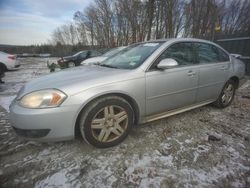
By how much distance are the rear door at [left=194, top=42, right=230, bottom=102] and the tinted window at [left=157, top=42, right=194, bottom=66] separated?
161mm

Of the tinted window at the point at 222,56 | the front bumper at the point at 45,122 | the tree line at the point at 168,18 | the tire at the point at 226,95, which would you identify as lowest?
the tire at the point at 226,95

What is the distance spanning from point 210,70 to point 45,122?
8.84ft

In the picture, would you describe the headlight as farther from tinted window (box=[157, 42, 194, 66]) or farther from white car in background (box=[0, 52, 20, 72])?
white car in background (box=[0, 52, 20, 72])

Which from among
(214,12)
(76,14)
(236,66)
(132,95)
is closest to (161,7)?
(214,12)

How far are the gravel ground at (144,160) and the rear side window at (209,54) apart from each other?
114 cm

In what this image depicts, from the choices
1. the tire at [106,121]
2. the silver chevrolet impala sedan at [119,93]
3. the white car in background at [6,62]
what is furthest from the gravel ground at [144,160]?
the white car in background at [6,62]

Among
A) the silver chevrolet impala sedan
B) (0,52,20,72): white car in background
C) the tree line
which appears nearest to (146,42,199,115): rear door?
the silver chevrolet impala sedan

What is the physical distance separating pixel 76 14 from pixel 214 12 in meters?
27.7

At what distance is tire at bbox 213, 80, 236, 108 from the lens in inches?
141

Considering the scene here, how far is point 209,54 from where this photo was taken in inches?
128

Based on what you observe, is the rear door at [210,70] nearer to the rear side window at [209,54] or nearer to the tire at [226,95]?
the rear side window at [209,54]

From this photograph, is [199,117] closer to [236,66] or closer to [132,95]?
[236,66]

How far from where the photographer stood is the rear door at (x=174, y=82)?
247cm

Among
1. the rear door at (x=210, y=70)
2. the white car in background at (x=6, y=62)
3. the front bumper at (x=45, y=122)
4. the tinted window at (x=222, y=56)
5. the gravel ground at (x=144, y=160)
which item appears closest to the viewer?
the gravel ground at (x=144, y=160)
